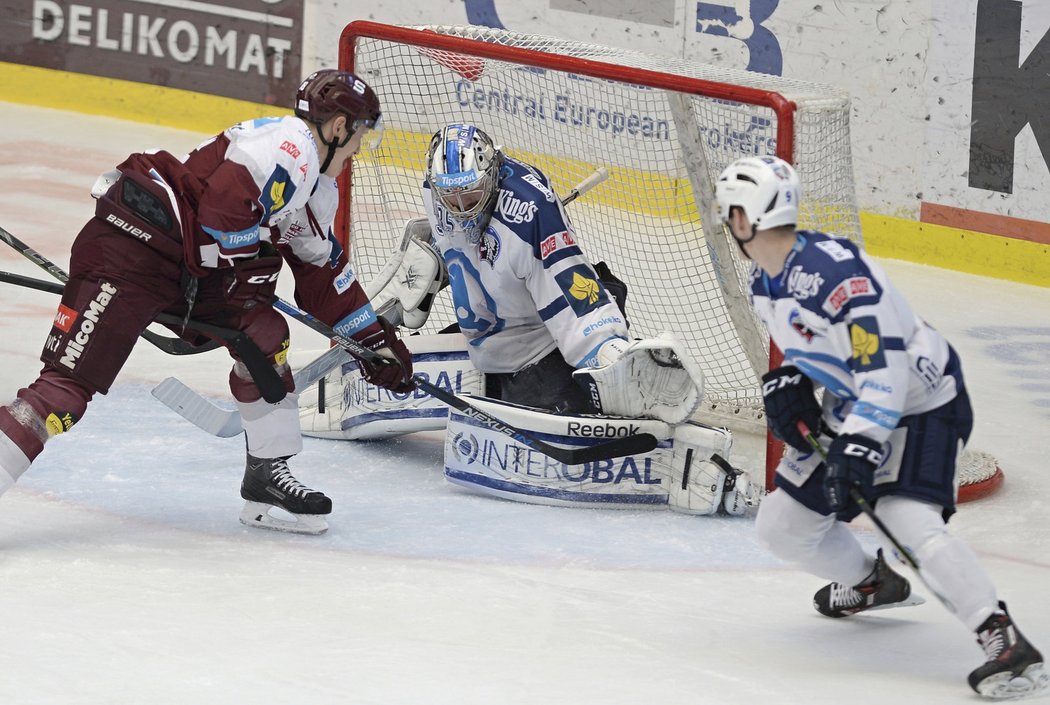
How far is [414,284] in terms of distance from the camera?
4.44 m

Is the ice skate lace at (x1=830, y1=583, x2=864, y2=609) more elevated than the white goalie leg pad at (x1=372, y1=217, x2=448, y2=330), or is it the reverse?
the white goalie leg pad at (x1=372, y1=217, x2=448, y2=330)

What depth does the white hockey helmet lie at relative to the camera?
2859mm

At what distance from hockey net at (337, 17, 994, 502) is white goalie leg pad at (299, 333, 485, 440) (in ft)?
1.92

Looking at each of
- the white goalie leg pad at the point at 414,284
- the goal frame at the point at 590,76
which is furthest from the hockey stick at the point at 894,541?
the white goalie leg pad at the point at 414,284

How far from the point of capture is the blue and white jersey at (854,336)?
2752mm

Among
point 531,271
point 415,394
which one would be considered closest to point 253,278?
point 531,271

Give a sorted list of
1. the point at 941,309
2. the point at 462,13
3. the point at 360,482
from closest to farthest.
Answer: the point at 360,482, the point at 941,309, the point at 462,13

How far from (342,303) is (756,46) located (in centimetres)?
315

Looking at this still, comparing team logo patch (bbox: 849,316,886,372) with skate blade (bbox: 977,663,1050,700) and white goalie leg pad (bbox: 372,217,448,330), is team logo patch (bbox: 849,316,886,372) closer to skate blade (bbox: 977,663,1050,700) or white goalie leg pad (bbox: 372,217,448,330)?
skate blade (bbox: 977,663,1050,700)

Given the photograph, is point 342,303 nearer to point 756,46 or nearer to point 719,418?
point 719,418

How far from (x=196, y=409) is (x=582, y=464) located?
94 centimetres

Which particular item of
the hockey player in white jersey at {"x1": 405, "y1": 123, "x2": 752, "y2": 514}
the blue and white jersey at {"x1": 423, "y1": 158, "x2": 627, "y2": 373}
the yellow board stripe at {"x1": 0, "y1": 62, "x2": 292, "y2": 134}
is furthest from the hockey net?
the yellow board stripe at {"x1": 0, "y1": 62, "x2": 292, "y2": 134}

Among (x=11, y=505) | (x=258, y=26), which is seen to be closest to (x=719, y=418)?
(x=11, y=505)

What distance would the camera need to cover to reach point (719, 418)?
15.4 feet
